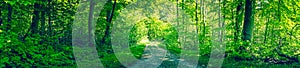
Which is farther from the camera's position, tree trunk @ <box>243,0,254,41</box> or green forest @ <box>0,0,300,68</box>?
→ tree trunk @ <box>243,0,254,41</box>

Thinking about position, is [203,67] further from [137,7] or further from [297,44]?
[137,7]

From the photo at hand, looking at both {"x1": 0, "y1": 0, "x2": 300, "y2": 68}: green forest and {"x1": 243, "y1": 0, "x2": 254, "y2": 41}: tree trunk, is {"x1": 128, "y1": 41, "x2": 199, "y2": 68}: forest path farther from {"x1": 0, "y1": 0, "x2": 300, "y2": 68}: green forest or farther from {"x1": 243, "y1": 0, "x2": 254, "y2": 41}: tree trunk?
{"x1": 243, "y1": 0, "x2": 254, "y2": 41}: tree trunk

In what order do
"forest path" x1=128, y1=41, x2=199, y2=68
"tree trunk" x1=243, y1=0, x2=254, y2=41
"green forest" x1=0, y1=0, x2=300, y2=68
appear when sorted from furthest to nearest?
1. "tree trunk" x1=243, y1=0, x2=254, y2=41
2. "forest path" x1=128, y1=41, x2=199, y2=68
3. "green forest" x1=0, y1=0, x2=300, y2=68

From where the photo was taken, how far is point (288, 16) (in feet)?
62.1

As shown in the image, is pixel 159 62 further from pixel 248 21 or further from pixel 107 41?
pixel 107 41

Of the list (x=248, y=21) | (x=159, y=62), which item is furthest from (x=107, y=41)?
(x=248, y=21)

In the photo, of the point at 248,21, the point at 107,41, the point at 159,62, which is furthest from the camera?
the point at 107,41

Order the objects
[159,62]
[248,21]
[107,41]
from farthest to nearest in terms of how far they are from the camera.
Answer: [107,41]
[159,62]
[248,21]

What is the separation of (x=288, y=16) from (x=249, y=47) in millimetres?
7248

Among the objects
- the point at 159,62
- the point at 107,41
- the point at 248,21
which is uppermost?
the point at 248,21

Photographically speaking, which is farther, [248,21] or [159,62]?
[159,62]

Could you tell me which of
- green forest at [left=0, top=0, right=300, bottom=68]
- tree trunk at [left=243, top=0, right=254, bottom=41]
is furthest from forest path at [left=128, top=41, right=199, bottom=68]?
tree trunk at [left=243, top=0, right=254, bottom=41]

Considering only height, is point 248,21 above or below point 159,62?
above

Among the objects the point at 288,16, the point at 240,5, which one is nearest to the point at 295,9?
the point at 288,16
